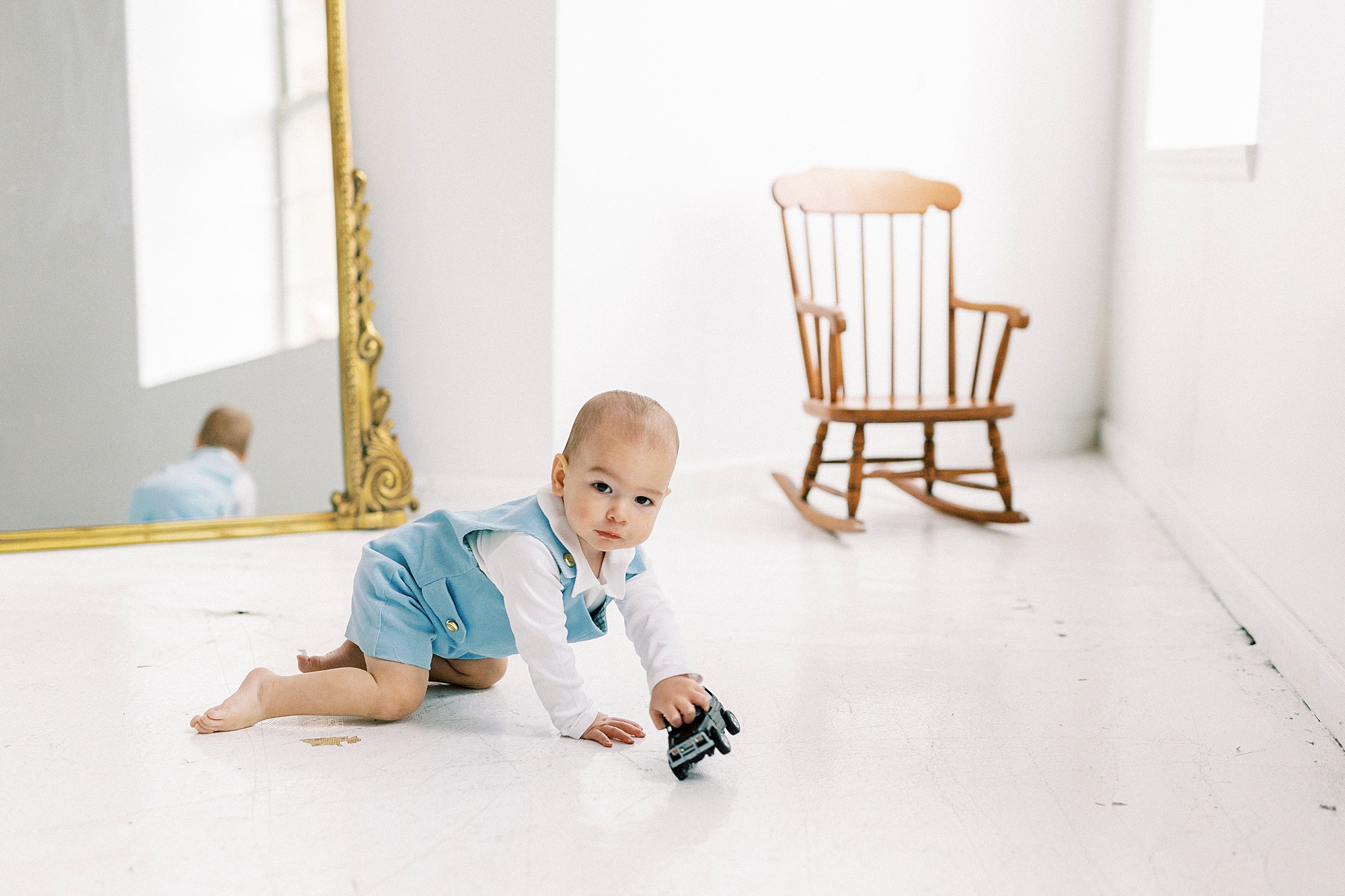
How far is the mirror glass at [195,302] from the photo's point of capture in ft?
7.59

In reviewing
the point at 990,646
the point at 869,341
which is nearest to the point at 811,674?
the point at 990,646

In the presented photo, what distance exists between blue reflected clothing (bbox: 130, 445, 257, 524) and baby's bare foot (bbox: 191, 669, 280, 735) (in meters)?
1.12

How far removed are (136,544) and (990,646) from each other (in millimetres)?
1707

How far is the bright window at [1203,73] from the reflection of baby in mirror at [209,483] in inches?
88.0

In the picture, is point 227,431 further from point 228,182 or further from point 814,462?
point 814,462

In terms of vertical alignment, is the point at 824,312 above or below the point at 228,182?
below

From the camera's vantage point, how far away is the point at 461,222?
2.69 meters

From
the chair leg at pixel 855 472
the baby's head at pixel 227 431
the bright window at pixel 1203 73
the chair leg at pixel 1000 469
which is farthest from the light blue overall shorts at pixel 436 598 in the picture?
the bright window at pixel 1203 73

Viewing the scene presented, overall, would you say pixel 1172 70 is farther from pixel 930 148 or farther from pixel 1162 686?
pixel 1162 686

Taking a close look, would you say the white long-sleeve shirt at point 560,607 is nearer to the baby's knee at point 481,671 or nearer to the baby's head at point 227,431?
the baby's knee at point 481,671

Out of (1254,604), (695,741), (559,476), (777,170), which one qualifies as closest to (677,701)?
(695,741)

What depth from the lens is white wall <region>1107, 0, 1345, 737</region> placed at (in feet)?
5.32

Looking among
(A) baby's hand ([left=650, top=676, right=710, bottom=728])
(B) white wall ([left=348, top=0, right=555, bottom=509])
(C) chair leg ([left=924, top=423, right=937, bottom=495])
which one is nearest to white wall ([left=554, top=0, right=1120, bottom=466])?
(B) white wall ([left=348, top=0, right=555, bottom=509])

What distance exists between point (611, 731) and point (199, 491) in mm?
1438
